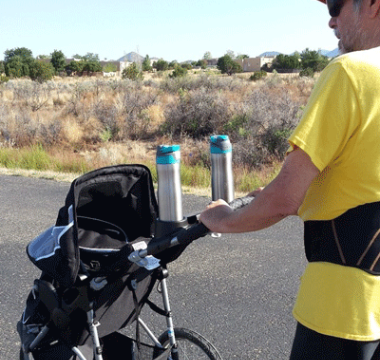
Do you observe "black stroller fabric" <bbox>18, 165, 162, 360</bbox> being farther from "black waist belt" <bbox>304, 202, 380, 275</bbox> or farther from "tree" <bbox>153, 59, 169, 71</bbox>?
"tree" <bbox>153, 59, 169, 71</bbox>

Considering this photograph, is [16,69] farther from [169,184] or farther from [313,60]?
[169,184]

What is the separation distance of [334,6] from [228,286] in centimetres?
347

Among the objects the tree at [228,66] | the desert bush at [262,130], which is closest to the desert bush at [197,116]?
the desert bush at [262,130]

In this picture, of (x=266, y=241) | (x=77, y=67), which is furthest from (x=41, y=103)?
(x=77, y=67)

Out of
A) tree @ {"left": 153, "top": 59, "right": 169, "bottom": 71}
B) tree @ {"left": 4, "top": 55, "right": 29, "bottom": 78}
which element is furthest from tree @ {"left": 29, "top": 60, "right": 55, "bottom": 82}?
tree @ {"left": 153, "top": 59, "right": 169, "bottom": 71}

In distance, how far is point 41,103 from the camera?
2727 cm

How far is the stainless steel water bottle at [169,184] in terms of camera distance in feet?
7.36

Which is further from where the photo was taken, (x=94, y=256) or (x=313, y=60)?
(x=313, y=60)

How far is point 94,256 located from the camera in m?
2.55

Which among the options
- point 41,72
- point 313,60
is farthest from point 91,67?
point 313,60

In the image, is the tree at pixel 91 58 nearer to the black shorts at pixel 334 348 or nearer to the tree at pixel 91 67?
the tree at pixel 91 67

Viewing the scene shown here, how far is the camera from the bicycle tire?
2844 mm

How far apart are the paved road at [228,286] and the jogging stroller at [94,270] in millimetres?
1153

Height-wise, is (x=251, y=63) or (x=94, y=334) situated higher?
(x=94, y=334)
